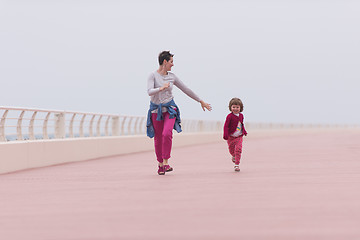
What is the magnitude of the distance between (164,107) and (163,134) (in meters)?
0.46

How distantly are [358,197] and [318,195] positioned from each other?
44 cm

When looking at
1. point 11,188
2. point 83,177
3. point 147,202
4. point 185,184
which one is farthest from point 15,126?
point 147,202

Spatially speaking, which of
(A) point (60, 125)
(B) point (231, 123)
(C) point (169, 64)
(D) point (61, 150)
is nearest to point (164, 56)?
(C) point (169, 64)

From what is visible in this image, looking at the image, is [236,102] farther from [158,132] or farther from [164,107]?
[158,132]

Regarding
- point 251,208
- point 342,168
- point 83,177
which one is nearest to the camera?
point 251,208

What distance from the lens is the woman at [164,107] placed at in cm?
1091

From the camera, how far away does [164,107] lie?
36.2 ft

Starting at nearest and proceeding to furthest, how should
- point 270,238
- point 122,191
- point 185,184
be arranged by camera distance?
point 270,238 → point 122,191 → point 185,184

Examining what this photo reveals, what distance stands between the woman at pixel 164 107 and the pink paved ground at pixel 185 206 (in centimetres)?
63

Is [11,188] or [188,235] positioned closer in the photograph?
[188,235]

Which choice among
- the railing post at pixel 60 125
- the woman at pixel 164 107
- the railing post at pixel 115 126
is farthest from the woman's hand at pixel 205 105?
the railing post at pixel 115 126

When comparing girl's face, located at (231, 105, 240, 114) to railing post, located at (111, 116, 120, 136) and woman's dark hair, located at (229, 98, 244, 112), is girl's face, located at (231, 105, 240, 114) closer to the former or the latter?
woman's dark hair, located at (229, 98, 244, 112)

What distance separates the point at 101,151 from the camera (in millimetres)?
19156

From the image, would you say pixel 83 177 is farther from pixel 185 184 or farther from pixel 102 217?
pixel 102 217
